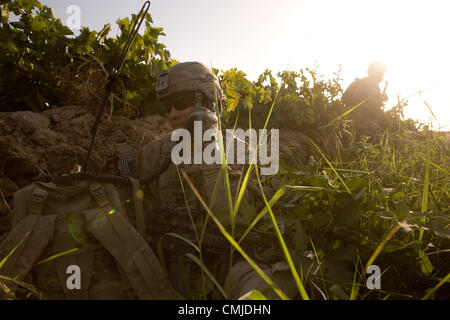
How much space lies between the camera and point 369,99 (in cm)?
626

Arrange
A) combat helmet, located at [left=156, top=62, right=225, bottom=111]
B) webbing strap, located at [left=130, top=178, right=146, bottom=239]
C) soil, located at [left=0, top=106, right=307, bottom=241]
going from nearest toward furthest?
webbing strap, located at [left=130, top=178, right=146, bottom=239] < combat helmet, located at [left=156, top=62, right=225, bottom=111] < soil, located at [left=0, top=106, right=307, bottom=241]

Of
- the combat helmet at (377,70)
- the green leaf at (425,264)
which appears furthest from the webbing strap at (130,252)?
the combat helmet at (377,70)

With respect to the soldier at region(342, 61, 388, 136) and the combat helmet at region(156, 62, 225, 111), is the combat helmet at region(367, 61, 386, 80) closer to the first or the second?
the soldier at region(342, 61, 388, 136)

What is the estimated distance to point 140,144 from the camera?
9.33 feet

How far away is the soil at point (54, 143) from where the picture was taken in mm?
2229

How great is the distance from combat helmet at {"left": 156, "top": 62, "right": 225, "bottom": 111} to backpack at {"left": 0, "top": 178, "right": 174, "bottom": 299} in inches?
35.6

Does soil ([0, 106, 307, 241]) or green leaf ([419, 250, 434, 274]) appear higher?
soil ([0, 106, 307, 241])

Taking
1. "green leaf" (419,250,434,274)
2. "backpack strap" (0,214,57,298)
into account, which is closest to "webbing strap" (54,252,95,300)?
"backpack strap" (0,214,57,298)

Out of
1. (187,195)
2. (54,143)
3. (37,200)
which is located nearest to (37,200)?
(37,200)

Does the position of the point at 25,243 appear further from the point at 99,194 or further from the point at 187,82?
the point at 187,82

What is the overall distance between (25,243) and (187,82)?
1472mm

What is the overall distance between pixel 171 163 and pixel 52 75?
1.84 metres

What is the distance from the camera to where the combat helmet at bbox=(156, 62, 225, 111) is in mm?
2047
